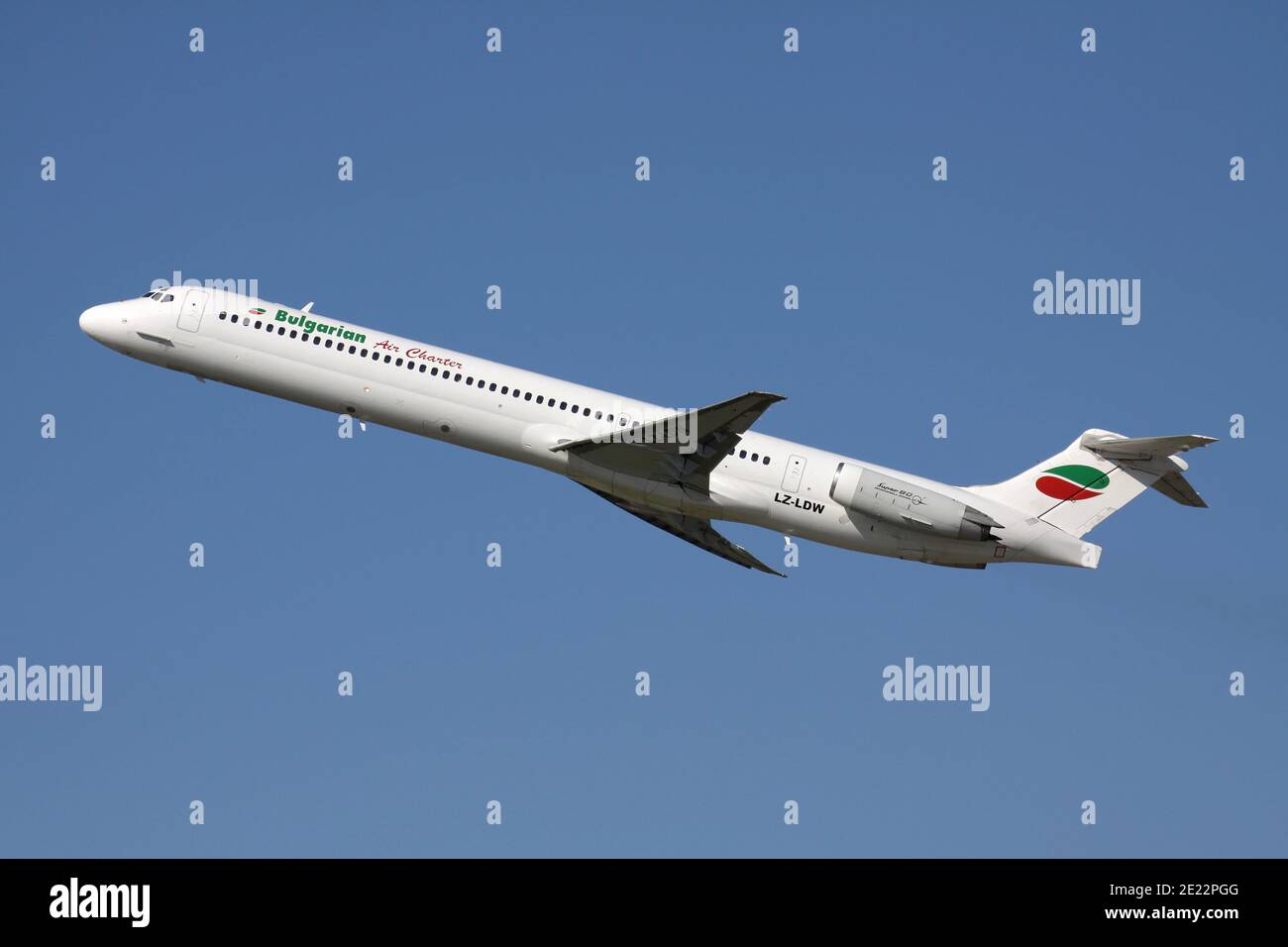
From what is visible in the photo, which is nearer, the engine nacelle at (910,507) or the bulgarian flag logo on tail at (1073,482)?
the engine nacelle at (910,507)

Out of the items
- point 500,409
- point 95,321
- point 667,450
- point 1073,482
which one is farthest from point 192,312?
point 1073,482

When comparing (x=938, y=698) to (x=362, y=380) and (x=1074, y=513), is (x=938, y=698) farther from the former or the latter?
(x=362, y=380)

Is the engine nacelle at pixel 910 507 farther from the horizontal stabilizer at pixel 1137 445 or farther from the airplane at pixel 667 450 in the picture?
the horizontal stabilizer at pixel 1137 445

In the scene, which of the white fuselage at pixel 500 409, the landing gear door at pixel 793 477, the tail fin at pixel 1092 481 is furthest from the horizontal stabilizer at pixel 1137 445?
the landing gear door at pixel 793 477

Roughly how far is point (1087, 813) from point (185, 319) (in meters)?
26.4

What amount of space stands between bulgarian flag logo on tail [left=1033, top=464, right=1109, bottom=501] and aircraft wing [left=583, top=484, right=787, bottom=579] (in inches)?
306

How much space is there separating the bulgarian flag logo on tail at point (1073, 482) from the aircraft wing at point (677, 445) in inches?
328

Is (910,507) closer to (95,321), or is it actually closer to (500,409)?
(500,409)

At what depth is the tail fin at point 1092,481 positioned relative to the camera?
3884 centimetres

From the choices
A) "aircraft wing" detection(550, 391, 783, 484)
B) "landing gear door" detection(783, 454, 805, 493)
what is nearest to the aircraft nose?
"aircraft wing" detection(550, 391, 783, 484)

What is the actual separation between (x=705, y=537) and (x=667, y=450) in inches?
242

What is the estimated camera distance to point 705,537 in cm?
Answer: 4362

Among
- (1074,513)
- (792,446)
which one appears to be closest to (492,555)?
(792,446)

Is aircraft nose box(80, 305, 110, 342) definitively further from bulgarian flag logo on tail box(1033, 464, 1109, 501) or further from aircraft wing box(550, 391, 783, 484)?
bulgarian flag logo on tail box(1033, 464, 1109, 501)
